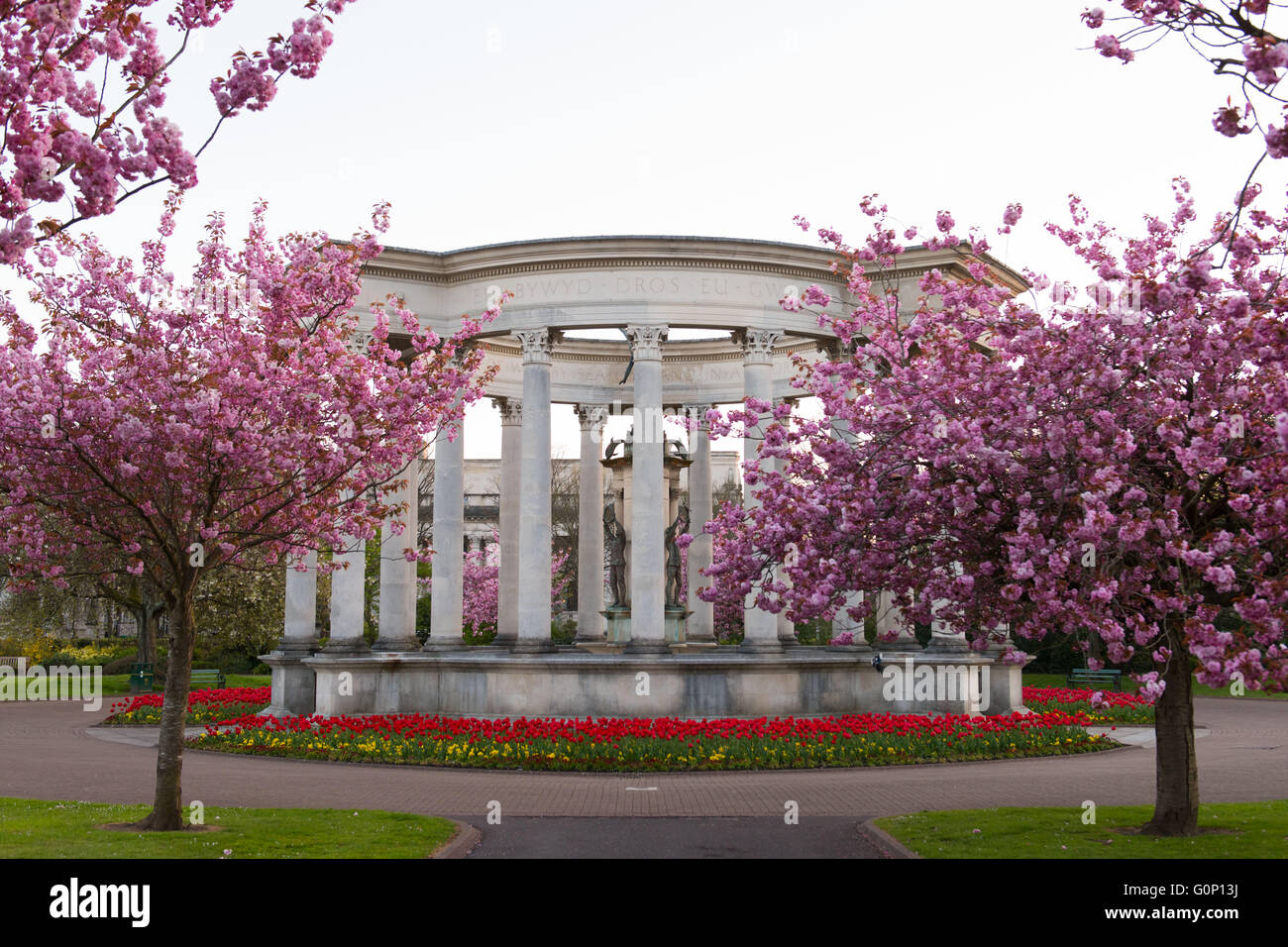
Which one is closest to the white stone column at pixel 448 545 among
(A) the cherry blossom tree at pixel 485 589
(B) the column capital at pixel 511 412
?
(B) the column capital at pixel 511 412

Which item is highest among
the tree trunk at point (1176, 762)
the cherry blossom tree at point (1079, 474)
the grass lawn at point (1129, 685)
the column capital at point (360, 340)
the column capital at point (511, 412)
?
the column capital at point (360, 340)

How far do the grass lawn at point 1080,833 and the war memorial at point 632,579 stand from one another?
39.5 ft

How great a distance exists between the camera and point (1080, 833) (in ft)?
49.2

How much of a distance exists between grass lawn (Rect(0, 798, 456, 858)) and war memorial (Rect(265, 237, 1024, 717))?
1283 centimetres

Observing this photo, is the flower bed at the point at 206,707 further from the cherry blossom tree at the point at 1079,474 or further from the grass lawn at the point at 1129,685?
the grass lawn at the point at 1129,685

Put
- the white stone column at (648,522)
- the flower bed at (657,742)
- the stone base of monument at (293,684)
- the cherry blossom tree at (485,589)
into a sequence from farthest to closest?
the cherry blossom tree at (485,589), the stone base of monument at (293,684), the white stone column at (648,522), the flower bed at (657,742)

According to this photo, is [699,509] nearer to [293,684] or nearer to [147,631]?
[293,684]

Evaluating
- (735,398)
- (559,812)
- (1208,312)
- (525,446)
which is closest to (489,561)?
(735,398)

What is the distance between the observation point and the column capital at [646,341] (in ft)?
104

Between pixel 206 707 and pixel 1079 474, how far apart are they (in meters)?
29.7

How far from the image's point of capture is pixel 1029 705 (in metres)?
35.0

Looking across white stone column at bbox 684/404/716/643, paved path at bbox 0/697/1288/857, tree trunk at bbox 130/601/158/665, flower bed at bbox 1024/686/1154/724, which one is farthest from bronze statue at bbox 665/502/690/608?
tree trunk at bbox 130/601/158/665

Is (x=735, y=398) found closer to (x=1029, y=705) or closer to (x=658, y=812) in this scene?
(x=1029, y=705)

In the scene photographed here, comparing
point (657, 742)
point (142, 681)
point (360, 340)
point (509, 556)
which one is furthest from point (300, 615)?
point (142, 681)
